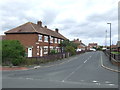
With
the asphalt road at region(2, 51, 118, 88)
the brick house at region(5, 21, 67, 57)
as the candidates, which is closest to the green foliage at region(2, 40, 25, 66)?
the asphalt road at region(2, 51, 118, 88)

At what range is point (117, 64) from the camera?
76.5 ft

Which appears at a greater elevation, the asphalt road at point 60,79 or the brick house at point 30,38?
the brick house at point 30,38

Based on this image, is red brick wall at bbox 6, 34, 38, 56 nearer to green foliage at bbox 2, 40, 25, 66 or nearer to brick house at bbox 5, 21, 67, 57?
brick house at bbox 5, 21, 67, 57

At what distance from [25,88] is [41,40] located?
1145 inches

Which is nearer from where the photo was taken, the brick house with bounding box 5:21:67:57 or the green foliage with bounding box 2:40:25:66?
the green foliage with bounding box 2:40:25:66

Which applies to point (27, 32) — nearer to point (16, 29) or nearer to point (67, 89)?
point (16, 29)

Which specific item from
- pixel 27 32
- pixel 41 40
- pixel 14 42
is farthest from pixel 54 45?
pixel 14 42

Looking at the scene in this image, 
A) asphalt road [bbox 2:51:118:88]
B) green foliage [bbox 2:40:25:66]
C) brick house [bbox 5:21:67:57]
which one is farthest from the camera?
brick house [bbox 5:21:67:57]

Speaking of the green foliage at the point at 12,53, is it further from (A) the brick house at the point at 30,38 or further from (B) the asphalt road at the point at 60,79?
(A) the brick house at the point at 30,38

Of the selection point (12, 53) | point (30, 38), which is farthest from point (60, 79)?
point (30, 38)

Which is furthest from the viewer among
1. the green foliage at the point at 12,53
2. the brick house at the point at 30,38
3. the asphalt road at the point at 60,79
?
the brick house at the point at 30,38

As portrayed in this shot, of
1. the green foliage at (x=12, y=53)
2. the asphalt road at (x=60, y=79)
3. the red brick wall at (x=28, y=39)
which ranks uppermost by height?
the red brick wall at (x=28, y=39)

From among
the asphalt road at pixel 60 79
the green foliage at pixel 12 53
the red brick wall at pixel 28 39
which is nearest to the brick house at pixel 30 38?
the red brick wall at pixel 28 39

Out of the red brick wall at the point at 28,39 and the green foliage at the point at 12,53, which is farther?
the red brick wall at the point at 28,39
